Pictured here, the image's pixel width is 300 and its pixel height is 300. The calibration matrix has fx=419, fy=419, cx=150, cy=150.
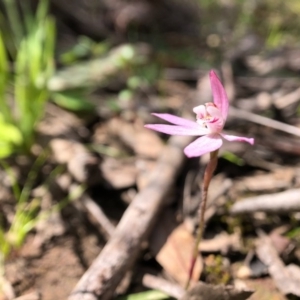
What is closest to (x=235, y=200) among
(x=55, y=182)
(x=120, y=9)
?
(x=55, y=182)

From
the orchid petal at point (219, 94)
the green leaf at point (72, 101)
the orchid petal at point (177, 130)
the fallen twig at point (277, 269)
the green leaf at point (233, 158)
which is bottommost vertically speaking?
the fallen twig at point (277, 269)

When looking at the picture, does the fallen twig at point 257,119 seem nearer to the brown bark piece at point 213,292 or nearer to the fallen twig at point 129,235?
the fallen twig at point 129,235

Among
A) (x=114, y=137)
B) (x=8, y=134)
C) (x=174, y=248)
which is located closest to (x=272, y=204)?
(x=174, y=248)

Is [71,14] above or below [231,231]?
above

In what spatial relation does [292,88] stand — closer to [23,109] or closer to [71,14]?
[23,109]

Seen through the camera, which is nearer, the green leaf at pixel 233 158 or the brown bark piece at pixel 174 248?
the brown bark piece at pixel 174 248

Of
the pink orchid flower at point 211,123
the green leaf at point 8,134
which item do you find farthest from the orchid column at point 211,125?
the green leaf at point 8,134

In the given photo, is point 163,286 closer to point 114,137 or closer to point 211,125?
point 211,125
